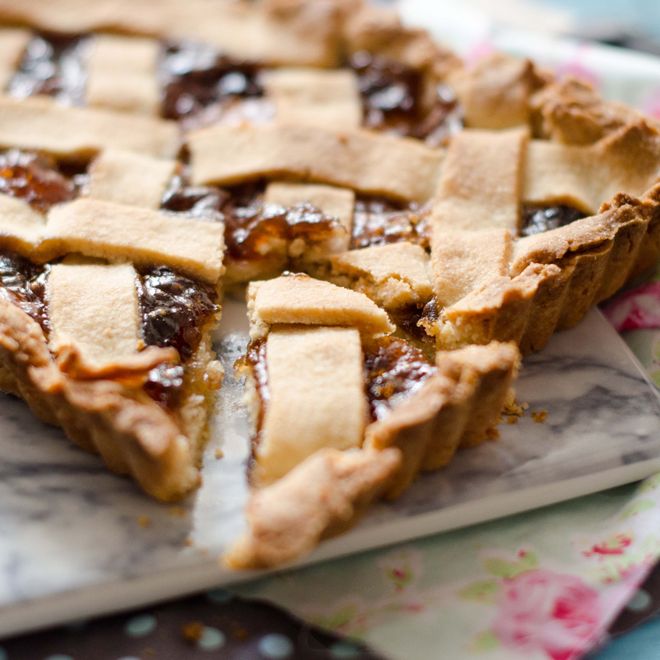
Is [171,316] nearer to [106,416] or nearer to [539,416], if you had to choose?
[106,416]

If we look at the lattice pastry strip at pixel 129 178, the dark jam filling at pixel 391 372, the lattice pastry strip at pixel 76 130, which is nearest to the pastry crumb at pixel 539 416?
the dark jam filling at pixel 391 372

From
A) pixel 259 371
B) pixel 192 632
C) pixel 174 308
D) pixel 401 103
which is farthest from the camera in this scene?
pixel 401 103

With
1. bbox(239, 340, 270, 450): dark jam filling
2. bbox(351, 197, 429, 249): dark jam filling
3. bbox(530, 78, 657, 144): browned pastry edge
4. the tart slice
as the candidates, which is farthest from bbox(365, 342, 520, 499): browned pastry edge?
bbox(530, 78, 657, 144): browned pastry edge

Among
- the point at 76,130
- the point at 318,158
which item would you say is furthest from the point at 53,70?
the point at 318,158

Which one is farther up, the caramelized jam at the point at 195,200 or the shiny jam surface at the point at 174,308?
the caramelized jam at the point at 195,200

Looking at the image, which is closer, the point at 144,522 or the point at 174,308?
the point at 144,522

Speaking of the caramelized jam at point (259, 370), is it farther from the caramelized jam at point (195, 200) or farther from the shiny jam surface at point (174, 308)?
the caramelized jam at point (195, 200)

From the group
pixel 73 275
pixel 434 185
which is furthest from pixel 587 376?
pixel 73 275
